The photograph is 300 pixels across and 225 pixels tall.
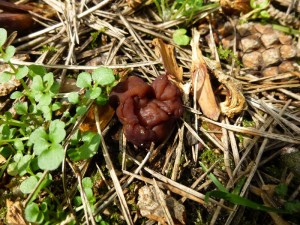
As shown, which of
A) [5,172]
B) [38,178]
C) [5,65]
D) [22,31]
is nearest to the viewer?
[38,178]

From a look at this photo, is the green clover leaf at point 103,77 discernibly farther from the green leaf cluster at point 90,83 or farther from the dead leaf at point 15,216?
the dead leaf at point 15,216

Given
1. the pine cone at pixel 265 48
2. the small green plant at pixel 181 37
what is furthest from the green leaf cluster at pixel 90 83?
the pine cone at pixel 265 48

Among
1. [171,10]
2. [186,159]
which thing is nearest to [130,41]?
[171,10]

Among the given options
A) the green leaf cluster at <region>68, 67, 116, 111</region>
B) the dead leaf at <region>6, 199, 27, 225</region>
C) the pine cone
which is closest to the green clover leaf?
the green leaf cluster at <region>68, 67, 116, 111</region>

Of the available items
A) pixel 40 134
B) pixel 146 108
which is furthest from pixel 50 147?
pixel 146 108

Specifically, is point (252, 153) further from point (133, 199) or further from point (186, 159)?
point (133, 199)

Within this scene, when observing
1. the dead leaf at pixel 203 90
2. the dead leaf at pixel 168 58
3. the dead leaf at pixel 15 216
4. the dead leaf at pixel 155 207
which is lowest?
the dead leaf at pixel 155 207
